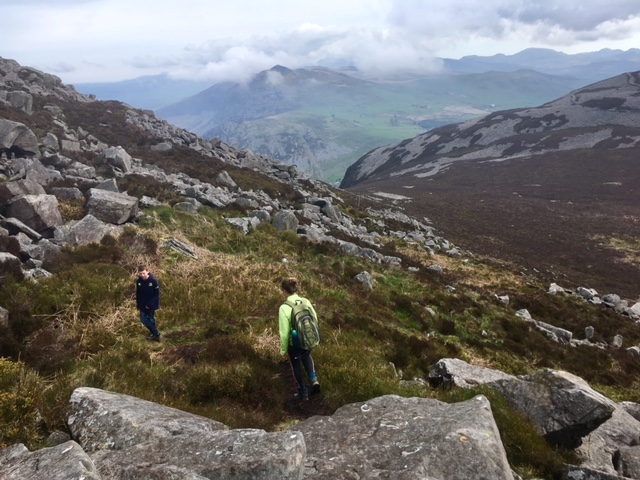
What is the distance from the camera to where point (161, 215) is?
21.7m

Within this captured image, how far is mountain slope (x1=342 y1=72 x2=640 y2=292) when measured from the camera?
4547cm

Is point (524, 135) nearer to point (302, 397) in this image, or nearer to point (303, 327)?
point (303, 327)

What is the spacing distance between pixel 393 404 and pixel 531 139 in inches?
5573

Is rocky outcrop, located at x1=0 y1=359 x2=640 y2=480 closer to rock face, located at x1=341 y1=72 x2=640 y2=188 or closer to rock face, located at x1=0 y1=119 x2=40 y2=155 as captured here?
rock face, located at x1=0 y1=119 x2=40 y2=155

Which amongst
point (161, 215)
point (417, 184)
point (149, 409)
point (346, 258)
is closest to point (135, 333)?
point (149, 409)

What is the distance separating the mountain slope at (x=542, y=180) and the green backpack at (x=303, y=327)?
35.4 meters

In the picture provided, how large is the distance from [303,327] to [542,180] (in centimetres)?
9741

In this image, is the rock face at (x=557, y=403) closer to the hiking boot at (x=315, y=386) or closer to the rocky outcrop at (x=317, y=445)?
the rocky outcrop at (x=317, y=445)

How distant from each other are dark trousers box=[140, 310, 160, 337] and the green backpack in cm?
436

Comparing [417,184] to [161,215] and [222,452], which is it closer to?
[161,215]

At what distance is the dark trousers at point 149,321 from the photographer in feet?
33.6

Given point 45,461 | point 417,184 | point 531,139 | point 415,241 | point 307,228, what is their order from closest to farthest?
point 45,461 < point 307,228 < point 415,241 < point 417,184 < point 531,139

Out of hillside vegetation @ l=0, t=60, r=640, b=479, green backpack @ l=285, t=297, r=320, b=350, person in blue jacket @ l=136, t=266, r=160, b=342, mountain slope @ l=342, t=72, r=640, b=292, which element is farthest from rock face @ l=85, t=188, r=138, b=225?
mountain slope @ l=342, t=72, r=640, b=292

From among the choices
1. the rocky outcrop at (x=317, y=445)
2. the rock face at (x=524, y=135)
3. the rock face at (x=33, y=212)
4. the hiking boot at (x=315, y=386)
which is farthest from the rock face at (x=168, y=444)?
the rock face at (x=524, y=135)
